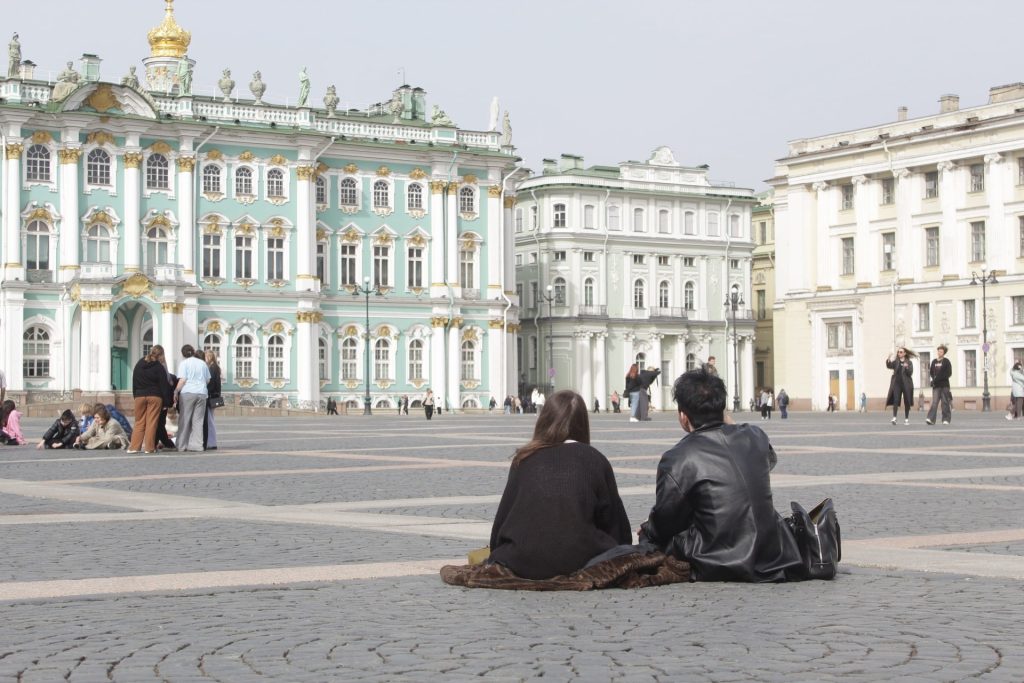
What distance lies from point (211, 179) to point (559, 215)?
2771 cm

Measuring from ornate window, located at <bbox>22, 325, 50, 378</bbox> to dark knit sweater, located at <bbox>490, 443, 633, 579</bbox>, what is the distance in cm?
6367

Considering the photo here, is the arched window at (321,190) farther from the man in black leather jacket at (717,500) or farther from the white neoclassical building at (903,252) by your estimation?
the man in black leather jacket at (717,500)

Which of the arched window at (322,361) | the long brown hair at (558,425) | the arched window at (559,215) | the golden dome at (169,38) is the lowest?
the long brown hair at (558,425)

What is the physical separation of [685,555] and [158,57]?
244 feet

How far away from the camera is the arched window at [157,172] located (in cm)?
7275

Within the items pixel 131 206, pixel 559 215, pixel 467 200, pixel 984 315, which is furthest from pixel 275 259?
pixel 984 315

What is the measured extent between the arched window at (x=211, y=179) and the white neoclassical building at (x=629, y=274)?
24.9 metres

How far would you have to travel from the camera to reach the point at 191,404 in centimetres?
2706

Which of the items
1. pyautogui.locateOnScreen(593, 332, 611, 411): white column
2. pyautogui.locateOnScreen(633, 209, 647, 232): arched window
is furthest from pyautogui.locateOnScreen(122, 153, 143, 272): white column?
pyautogui.locateOnScreen(633, 209, 647, 232): arched window

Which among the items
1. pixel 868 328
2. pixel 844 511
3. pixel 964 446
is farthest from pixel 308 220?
pixel 844 511

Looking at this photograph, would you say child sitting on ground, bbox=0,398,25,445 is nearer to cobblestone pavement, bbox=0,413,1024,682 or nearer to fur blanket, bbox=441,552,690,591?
cobblestone pavement, bbox=0,413,1024,682

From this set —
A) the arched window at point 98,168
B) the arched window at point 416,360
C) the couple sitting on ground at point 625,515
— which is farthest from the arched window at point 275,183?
the couple sitting on ground at point 625,515

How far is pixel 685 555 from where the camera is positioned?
360 inches

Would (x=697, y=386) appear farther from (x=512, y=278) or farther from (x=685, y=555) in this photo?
(x=512, y=278)
